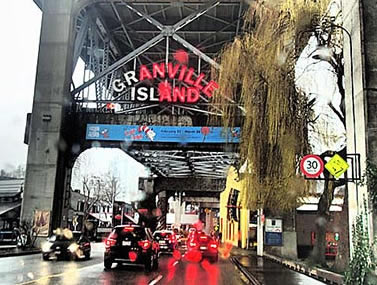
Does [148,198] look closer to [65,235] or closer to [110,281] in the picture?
[65,235]

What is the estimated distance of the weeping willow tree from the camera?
46.6 feet

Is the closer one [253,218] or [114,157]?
[253,218]

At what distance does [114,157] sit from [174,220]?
25844 mm

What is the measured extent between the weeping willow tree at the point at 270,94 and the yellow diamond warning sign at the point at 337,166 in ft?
11.8

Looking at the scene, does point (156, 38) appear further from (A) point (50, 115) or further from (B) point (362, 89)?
(B) point (362, 89)

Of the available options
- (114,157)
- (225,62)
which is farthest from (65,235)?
(114,157)

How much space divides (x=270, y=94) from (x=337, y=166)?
421 cm

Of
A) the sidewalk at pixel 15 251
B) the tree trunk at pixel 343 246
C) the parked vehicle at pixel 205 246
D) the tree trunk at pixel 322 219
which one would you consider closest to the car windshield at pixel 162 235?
the parked vehicle at pixel 205 246

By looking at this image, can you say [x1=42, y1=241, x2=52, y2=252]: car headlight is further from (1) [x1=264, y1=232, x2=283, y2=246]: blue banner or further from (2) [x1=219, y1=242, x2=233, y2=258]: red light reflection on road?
(2) [x1=219, y1=242, x2=233, y2=258]: red light reflection on road

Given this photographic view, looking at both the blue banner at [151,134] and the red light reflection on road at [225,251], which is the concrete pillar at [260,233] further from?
the blue banner at [151,134]

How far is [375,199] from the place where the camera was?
9.91 m

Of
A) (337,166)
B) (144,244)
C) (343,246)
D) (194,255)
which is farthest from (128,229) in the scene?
(194,255)

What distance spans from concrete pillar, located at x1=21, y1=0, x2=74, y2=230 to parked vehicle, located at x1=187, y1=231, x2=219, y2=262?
8.17 meters

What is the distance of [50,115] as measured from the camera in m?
26.4
